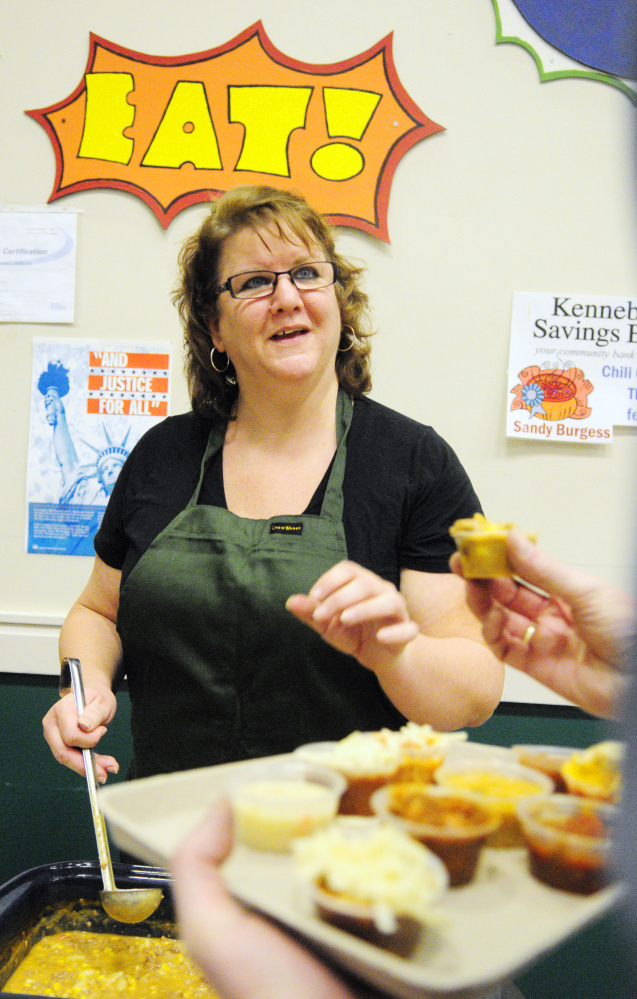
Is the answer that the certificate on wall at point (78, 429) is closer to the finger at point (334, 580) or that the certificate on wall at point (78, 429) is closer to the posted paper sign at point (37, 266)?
the posted paper sign at point (37, 266)

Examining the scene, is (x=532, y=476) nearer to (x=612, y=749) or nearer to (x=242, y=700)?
(x=242, y=700)

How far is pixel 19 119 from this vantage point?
1780mm

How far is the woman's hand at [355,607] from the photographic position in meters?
0.54

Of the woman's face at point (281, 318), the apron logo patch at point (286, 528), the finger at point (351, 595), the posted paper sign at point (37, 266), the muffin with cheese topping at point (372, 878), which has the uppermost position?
the posted paper sign at point (37, 266)

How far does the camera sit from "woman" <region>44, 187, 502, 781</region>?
0.65 metres

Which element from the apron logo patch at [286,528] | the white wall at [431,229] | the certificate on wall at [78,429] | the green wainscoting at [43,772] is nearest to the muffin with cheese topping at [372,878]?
the apron logo patch at [286,528]

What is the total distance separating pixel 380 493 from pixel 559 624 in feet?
0.97

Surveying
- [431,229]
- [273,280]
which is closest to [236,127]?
[431,229]

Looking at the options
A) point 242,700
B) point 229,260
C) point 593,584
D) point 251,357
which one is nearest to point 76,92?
point 229,260

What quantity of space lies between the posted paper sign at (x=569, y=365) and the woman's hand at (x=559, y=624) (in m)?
0.58

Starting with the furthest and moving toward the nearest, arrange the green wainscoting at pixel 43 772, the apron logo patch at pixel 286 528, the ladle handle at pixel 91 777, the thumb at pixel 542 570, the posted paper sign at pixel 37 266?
the posted paper sign at pixel 37 266
the green wainscoting at pixel 43 772
the apron logo patch at pixel 286 528
the ladle handle at pixel 91 777
the thumb at pixel 542 570

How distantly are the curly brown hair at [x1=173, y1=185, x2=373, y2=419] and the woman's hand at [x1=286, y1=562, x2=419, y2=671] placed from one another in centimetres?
40

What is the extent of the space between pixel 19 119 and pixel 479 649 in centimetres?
170

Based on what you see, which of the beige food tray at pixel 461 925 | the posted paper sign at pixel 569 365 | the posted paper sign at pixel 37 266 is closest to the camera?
the beige food tray at pixel 461 925
